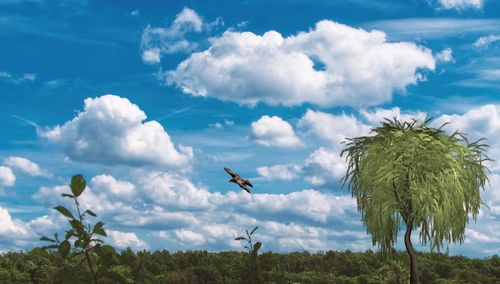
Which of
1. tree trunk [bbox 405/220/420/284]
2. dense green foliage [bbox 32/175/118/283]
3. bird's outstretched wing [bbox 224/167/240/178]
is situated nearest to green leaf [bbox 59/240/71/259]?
dense green foliage [bbox 32/175/118/283]

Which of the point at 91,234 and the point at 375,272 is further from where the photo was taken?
the point at 375,272

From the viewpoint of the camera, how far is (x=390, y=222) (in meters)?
18.0

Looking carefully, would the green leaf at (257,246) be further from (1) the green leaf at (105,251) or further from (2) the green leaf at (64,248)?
(2) the green leaf at (64,248)

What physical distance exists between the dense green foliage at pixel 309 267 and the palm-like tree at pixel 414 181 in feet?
4.23

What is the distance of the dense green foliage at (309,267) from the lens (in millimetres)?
16938

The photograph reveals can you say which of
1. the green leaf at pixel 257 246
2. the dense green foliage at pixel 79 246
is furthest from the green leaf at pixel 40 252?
the green leaf at pixel 257 246

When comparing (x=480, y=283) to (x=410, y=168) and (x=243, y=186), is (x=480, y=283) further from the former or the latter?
(x=243, y=186)

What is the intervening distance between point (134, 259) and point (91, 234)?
16908mm

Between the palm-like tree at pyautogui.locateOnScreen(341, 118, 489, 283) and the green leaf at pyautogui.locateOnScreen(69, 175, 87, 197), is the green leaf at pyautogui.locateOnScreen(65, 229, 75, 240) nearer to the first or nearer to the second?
the green leaf at pyautogui.locateOnScreen(69, 175, 87, 197)

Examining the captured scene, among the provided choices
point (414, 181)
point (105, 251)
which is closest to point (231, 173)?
point (105, 251)

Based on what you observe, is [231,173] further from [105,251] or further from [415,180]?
[415,180]

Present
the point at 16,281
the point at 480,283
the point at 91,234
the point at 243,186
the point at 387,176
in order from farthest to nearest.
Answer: the point at 480,283 < the point at 387,176 < the point at 16,281 < the point at 243,186 < the point at 91,234

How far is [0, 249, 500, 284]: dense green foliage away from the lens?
55.6 feet

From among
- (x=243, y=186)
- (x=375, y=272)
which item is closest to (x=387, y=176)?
(x=375, y=272)
